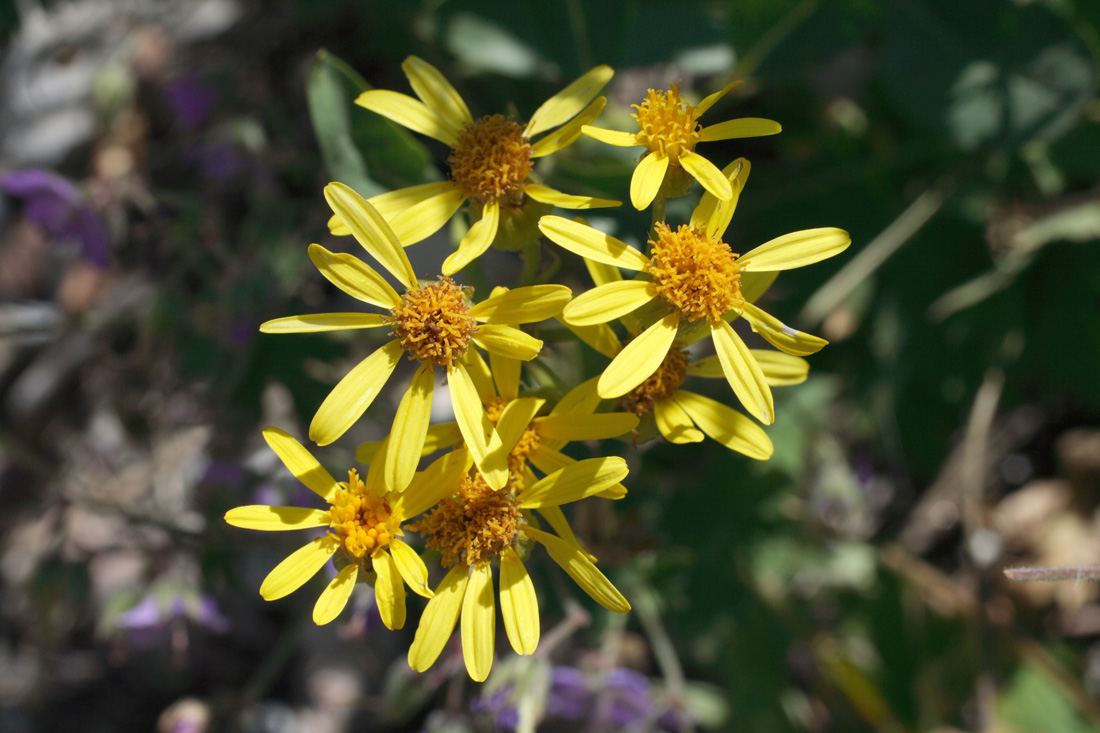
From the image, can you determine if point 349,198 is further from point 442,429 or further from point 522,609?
point 522,609

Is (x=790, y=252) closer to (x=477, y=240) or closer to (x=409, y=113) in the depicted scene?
(x=477, y=240)

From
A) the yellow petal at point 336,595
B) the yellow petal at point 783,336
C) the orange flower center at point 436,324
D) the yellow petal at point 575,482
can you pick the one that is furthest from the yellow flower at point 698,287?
the yellow petal at point 336,595

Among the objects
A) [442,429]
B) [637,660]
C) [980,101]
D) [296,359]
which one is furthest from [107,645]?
[980,101]

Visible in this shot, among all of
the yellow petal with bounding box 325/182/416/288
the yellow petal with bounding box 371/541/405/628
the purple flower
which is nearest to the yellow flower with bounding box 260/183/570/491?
the yellow petal with bounding box 325/182/416/288

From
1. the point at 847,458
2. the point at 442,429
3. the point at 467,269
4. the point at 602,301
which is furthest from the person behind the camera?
the point at 847,458

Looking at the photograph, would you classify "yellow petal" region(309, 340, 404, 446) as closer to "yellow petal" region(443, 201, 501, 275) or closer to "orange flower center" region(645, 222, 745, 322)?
"yellow petal" region(443, 201, 501, 275)

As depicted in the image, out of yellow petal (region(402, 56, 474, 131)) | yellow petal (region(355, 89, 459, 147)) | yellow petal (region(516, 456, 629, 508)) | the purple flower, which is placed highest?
the purple flower
